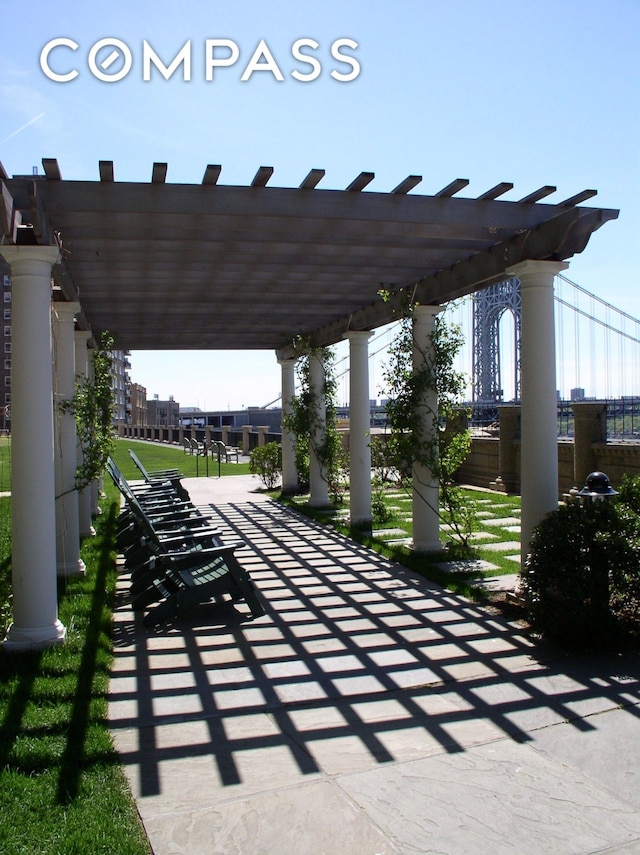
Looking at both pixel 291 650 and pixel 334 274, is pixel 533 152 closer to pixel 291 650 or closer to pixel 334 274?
pixel 334 274

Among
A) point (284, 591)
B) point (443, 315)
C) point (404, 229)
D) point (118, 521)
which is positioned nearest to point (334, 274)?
point (443, 315)

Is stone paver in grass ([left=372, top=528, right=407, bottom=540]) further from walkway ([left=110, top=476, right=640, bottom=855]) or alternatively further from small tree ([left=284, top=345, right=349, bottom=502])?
walkway ([left=110, top=476, right=640, bottom=855])

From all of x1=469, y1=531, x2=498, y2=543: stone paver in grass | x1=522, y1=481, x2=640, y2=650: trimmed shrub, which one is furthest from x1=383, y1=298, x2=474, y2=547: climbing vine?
x1=522, y1=481, x2=640, y2=650: trimmed shrub

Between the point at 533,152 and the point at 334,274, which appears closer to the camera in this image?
the point at 533,152

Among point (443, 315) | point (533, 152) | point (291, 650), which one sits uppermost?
point (533, 152)

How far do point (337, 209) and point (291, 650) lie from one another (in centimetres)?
305

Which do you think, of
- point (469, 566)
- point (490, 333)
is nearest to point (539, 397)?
point (469, 566)

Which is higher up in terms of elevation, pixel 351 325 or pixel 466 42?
pixel 466 42

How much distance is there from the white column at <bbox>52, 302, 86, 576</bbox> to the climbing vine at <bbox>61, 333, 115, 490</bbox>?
4.6 inches

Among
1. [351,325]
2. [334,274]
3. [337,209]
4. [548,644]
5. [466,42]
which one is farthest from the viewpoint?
[351,325]

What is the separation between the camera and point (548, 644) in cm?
459

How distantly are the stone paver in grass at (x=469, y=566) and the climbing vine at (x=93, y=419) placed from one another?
138 inches

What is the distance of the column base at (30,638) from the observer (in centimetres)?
441

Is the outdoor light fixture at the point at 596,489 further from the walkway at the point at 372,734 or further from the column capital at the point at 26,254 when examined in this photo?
the column capital at the point at 26,254
